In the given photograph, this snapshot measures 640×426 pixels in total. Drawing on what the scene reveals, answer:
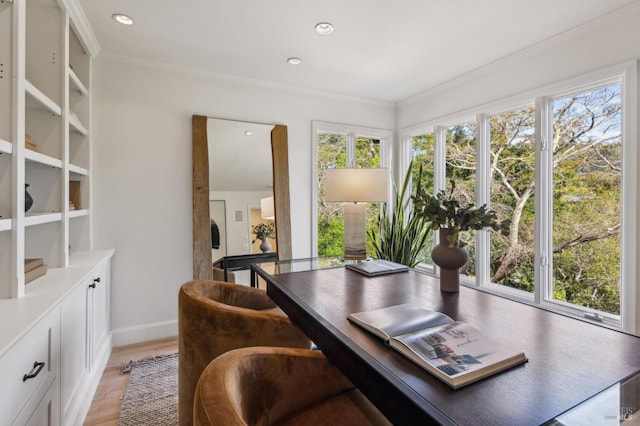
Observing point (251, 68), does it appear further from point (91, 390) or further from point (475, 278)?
point (475, 278)

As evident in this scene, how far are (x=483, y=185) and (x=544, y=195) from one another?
56cm

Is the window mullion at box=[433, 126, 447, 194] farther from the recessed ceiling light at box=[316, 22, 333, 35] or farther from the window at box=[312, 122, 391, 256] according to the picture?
the recessed ceiling light at box=[316, 22, 333, 35]

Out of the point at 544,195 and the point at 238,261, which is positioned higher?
the point at 544,195

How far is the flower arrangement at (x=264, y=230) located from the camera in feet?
10.6

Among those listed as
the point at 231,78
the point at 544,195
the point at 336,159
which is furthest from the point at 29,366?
the point at 544,195

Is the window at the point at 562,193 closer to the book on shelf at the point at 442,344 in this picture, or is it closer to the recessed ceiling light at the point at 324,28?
the recessed ceiling light at the point at 324,28

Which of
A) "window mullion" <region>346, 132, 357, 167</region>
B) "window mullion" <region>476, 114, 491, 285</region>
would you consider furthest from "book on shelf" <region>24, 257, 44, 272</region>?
"window mullion" <region>476, 114, 491, 285</region>

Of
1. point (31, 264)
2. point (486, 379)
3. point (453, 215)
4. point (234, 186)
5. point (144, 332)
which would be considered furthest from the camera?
point (234, 186)

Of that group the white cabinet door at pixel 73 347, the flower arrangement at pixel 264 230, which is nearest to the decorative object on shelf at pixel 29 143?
the white cabinet door at pixel 73 347

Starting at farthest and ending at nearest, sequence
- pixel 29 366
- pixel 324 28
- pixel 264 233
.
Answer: pixel 264 233 < pixel 324 28 < pixel 29 366

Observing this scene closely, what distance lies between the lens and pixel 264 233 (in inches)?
129

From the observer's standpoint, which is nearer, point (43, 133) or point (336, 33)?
point (43, 133)

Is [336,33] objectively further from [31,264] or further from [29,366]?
[29,366]

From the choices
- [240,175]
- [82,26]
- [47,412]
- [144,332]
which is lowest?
[144,332]
